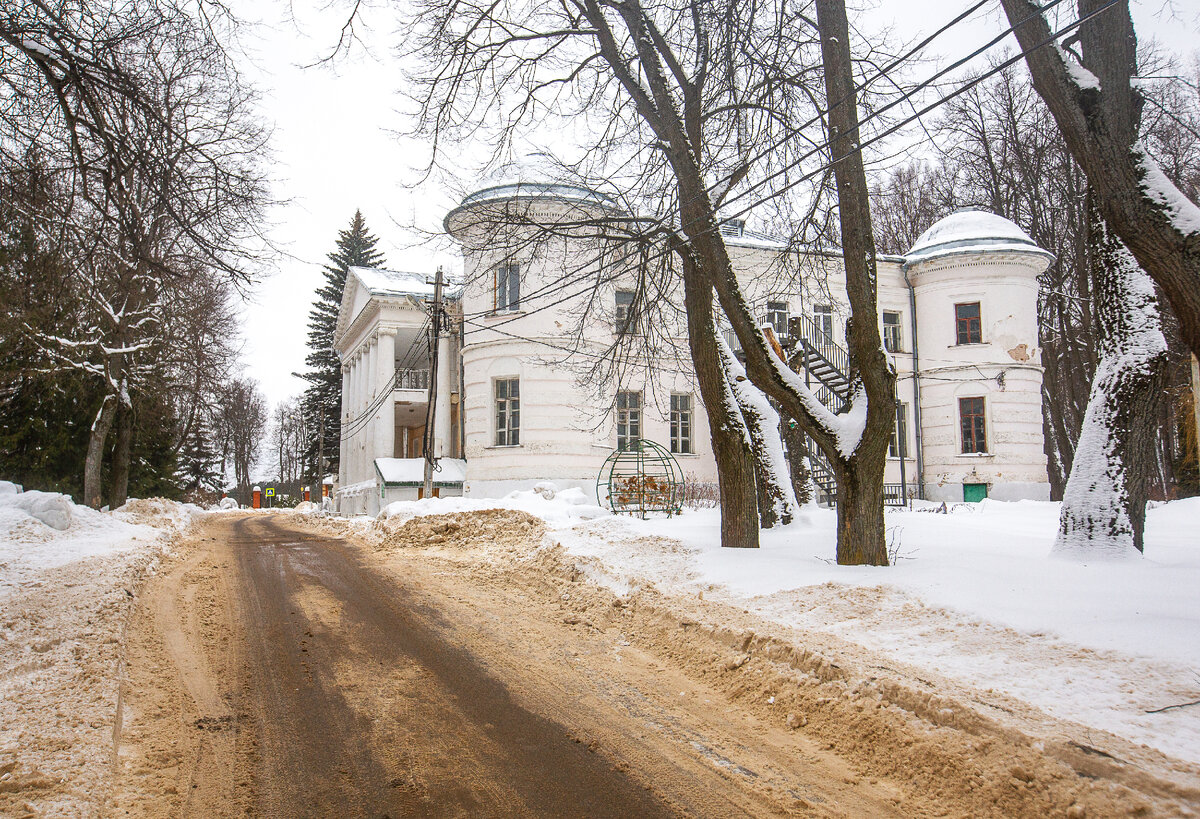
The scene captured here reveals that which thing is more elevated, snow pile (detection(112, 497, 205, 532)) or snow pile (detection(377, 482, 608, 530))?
snow pile (detection(377, 482, 608, 530))

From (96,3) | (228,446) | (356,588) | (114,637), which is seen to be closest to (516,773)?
(114,637)

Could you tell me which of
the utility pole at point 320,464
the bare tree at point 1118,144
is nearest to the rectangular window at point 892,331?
the bare tree at point 1118,144

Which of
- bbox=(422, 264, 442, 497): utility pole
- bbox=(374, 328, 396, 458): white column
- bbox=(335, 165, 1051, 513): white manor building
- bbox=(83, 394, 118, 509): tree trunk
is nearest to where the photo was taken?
bbox=(83, 394, 118, 509): tree trunk

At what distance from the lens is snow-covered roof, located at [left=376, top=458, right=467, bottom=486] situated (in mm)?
27891

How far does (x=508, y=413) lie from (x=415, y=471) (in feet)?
18.5

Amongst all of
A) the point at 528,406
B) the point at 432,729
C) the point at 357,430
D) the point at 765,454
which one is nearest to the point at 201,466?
the point at 357,430

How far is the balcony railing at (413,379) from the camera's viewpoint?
107 ft

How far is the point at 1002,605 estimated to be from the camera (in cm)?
585

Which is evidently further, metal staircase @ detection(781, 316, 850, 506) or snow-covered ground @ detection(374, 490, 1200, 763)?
metal staircase @ detection(781, 316, 850, 506)

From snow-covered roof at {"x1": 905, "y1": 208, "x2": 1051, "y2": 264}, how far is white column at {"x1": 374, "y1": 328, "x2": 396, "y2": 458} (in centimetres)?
2085

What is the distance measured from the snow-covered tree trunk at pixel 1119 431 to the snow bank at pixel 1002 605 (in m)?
0.37

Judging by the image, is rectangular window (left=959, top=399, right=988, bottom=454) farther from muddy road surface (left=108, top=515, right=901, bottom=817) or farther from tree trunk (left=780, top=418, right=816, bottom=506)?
muddy road surface (left=108, top=515, right=901, bottom=817)

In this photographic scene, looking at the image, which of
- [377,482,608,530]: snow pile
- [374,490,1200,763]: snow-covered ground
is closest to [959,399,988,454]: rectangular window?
[377,482,608,530]: snow pile

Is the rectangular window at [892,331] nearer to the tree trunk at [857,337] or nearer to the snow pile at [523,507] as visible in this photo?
the snow pile at [523,507]
